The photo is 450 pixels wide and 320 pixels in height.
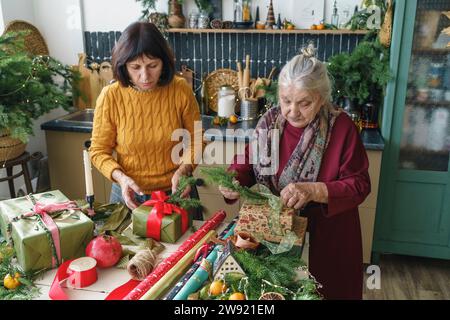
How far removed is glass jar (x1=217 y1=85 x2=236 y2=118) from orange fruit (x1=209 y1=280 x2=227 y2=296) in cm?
213

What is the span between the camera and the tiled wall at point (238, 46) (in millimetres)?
3195

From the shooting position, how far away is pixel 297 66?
4.85 ft

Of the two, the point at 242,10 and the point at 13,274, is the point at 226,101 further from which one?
the point at 13,274

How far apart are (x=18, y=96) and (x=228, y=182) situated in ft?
5.29

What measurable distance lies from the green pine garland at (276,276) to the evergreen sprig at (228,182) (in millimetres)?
219

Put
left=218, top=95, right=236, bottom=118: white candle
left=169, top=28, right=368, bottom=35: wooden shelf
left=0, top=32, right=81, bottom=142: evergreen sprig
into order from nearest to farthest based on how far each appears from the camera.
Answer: left=0, top=32, right=81, bottom=142: evergreen sprig < left=169, top=28, right=368, bottom=35: wooden shelf < left=218, top=95, right=236, bottom=118: white candle

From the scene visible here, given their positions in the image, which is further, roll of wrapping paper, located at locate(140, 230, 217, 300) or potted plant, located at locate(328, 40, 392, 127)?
potted plant, located at locate(328, 40, 392, 127)

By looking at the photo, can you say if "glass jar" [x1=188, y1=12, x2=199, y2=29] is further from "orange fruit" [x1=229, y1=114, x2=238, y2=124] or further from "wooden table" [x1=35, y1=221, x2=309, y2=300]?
"wooden table" [x1=35, y1=221, x2=309, y2=300]

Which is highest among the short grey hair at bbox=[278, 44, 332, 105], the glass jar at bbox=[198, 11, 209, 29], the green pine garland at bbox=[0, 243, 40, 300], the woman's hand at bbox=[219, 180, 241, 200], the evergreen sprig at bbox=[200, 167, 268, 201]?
the glass jar at bbox=[198, 11, 209, 29]

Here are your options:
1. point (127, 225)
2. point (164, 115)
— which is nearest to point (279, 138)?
point (164, 115)

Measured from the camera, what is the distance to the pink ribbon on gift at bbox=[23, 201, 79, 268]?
128 centimetres

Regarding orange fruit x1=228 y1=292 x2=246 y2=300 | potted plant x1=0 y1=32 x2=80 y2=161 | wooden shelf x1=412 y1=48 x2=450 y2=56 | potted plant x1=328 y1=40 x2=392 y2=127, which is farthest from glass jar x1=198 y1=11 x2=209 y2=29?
orange fruit x1=228 y1=292 x2=246 y2=300
